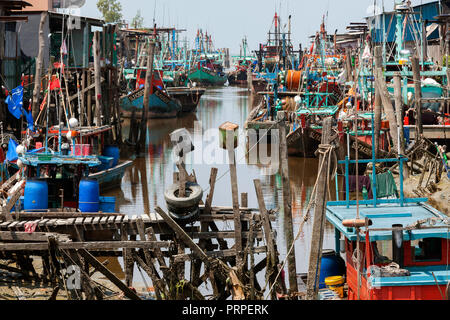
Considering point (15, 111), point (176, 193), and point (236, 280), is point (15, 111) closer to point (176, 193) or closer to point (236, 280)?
point (176, 193)

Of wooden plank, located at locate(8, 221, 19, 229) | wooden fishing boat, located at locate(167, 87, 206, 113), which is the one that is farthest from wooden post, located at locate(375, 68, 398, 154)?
wooden fishing boat, located at locate(167, 87, 206, 113)

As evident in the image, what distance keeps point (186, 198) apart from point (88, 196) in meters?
5.88

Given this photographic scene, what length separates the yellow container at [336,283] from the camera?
1357 centimetres

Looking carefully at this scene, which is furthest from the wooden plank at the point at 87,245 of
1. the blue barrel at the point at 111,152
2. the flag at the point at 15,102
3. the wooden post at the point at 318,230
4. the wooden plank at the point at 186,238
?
the blue barrel at the point at 111,152

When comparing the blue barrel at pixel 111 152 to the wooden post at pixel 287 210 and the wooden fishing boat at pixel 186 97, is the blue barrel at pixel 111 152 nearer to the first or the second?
the wooden post at pixel 287 210

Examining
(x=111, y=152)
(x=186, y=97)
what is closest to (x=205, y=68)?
(x=186, y=97)

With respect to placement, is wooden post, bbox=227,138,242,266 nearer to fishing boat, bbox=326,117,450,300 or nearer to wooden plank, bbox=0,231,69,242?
fishing boat, bbox=326,117,450,300

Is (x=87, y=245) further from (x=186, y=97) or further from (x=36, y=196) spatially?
(x=186, y=97)

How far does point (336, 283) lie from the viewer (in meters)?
13.6

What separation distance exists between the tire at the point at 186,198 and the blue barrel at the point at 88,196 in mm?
5269

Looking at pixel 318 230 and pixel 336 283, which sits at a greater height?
pixel 318 230

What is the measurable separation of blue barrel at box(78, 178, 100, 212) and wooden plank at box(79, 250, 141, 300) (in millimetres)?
6489

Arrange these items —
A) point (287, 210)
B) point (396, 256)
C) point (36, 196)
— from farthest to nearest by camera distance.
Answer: point (36, 196) → point (287, 210) → point (396, 256)
